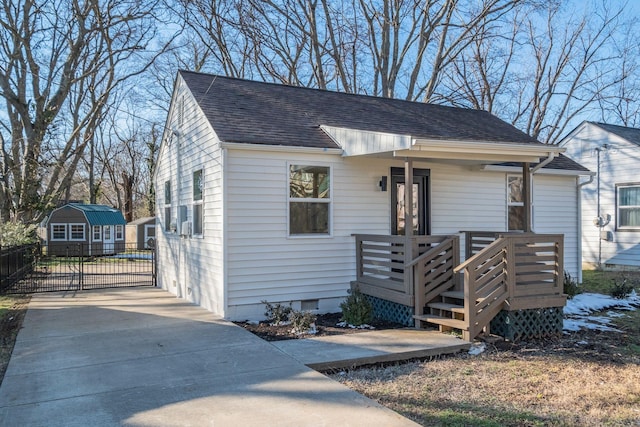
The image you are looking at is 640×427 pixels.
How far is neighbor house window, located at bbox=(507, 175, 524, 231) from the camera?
10617 millimetres

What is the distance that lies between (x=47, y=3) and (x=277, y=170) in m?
13.3

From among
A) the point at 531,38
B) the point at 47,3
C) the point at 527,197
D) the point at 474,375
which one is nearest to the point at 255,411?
the point at 474,375

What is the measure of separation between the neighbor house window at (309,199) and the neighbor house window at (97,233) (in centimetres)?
2223

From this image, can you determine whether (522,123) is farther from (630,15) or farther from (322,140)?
(322,140)

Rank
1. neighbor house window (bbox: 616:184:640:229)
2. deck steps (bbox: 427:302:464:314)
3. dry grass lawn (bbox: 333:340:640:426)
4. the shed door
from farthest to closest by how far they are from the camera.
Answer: the shed door < neighbor house window (bbox: 616:184:640:229) < deck steps (bbox: 427:302:464:314) < dry grass lawn (bbox: 333:340:640:426)

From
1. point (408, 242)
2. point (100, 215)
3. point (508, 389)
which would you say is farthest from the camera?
point (100, 215)

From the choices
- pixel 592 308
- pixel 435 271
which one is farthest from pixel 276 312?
pixel 592 308

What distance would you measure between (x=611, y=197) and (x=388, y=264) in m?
11.8

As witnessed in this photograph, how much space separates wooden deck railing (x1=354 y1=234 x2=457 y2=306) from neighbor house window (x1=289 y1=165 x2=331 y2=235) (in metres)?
0.70

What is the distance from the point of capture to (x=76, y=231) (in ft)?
88.9

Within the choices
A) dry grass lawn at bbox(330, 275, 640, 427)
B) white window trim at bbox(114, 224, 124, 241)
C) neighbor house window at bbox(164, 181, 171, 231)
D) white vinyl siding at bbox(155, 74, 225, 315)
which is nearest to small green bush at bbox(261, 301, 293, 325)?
white vinyl siding at bbox(155, 74, 225, 315)

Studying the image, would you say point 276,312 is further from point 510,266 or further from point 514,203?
point 514,203

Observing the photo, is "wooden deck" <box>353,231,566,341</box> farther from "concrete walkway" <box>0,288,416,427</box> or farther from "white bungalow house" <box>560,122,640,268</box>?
"white bungalow house" <box>560,122,640,268</box>

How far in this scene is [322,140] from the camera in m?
8.66
